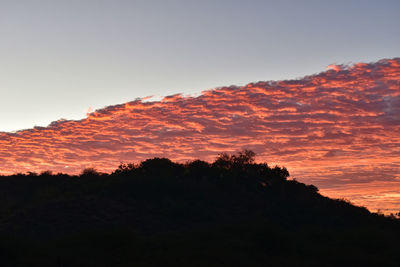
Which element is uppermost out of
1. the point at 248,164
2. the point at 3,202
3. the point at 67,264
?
the point at 248,164

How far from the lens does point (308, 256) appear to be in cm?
3906

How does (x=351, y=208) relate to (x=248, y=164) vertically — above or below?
below

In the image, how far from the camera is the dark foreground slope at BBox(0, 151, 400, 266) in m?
33.3

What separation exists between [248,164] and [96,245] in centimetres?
5300

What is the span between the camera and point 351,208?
75750 mm

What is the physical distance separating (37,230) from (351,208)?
50.1 m

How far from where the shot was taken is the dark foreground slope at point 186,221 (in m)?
33.3

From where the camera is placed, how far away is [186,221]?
6162 centimetres

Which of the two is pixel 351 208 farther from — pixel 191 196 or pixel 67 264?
pixel 67 264

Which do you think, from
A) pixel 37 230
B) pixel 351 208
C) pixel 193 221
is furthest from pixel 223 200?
pixel 37 230

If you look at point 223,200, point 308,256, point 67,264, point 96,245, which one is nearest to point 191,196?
point 223,200

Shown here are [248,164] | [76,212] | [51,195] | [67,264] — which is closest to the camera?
[67,264]

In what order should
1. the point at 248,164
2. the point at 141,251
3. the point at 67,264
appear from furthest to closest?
the point at 248,164, the point at 141,251, the point at 67,264

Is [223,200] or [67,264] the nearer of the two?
[67,264]
